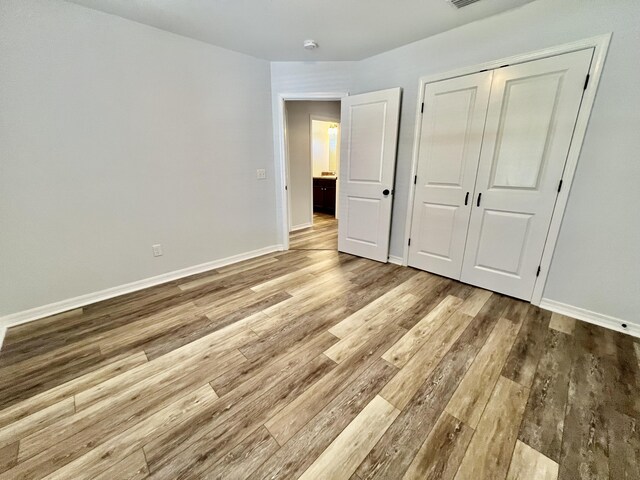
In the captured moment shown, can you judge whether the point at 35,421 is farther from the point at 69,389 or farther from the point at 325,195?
the point at 325,195

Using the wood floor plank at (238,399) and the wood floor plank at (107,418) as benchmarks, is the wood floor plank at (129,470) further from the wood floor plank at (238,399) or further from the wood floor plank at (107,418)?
the wood floor plank at (107,418)

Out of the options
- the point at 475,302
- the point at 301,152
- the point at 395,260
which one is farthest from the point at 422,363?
the point at 301,152

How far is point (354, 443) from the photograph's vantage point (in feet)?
3.96

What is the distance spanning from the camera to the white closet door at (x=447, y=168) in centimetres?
244

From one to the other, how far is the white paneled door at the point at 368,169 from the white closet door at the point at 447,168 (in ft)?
1.16

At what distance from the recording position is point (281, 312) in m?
2.26

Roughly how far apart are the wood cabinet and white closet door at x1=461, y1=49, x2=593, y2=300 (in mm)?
4250

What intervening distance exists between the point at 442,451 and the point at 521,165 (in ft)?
7.59

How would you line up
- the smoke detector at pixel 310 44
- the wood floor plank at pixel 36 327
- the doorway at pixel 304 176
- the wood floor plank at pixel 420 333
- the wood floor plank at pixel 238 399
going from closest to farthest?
the wood floor plank at pixel 238 399, the wood floor plank at pixel 420 333, the wood floor plank at pixel 36 327, the smoke detector at pixel 310 44, the doorway at pixel 304 176

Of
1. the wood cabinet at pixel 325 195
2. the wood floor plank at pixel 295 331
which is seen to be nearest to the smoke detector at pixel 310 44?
the wood floor plank at pixel 295 331

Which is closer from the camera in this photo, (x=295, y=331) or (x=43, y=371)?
(x=43, y=371)

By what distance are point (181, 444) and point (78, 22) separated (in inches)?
123

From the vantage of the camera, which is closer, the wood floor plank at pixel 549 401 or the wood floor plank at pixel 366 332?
the wood floor plank at pixel 549 401

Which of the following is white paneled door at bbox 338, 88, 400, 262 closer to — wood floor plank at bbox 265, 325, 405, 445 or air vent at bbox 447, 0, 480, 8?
air vent at bbox 447, 0, 480, 8
